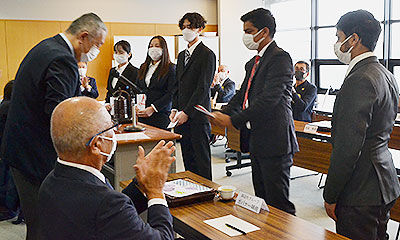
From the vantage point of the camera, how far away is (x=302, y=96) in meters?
5.57

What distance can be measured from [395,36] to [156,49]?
4.61 metres

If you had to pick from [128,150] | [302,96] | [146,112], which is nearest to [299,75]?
[302,96]

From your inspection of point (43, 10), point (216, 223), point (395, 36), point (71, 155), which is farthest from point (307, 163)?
point (43, 10)

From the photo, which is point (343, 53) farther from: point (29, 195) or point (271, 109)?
point (29, 195)

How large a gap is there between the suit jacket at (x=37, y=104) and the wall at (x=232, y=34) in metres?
7.32

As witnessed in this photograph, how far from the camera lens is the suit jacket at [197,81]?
3752mm

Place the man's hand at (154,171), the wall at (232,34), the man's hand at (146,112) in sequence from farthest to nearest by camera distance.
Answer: the wall at (232,34), the man's hand at (146,112), the man's hand at (154,171)

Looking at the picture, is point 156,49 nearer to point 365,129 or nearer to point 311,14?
point 365,129

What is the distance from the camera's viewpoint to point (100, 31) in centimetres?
238

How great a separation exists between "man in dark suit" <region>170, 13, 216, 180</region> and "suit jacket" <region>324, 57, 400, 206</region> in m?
1.83

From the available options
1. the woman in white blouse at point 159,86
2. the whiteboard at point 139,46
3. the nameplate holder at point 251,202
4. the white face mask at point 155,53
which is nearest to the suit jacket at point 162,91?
the woman in white blouse at point 159,86

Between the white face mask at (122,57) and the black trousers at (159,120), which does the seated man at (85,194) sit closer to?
the black trousers at (159,120)

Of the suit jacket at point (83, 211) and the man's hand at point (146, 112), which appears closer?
the suit jacket at point (83, 211)

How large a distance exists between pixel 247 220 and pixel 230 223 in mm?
84
